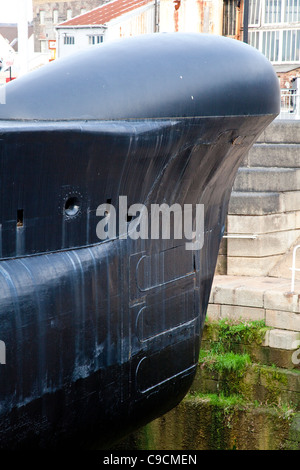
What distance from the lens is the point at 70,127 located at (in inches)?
164

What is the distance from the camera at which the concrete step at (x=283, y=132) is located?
35.9ft

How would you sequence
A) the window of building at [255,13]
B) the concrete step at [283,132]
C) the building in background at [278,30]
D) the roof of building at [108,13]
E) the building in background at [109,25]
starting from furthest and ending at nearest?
1. the roof of building at [108,13]
2. the building in background at [109,25]
3. the window of building at [255,13]
4. the building in background at [278,30]
5. the concrete step at [283,132]

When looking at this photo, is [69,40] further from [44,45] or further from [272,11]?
[44,45]

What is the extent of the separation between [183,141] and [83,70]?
926mm

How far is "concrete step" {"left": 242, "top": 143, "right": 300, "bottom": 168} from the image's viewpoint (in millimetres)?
10641

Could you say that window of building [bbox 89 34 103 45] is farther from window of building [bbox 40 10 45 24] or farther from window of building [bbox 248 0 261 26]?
window of building [bbox 40 10 45 24]

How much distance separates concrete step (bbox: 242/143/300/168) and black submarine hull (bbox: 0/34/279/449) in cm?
469

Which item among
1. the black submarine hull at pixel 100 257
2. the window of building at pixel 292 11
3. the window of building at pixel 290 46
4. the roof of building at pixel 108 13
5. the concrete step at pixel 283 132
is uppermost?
the roof of building at pixel 108 13

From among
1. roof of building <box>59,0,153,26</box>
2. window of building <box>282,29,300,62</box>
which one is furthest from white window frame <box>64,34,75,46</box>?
window of building <box>282,29,300,62</box>

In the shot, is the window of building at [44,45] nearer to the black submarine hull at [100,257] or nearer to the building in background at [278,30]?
the building in background at [278,30]

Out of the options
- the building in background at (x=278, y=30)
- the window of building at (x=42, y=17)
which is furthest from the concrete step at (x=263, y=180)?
the window of building at (x=42, y=17)

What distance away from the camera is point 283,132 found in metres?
10.9

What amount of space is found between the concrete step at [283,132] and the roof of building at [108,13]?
1733 cm

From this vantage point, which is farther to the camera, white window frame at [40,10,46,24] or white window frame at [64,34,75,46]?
white window frame at [40,10,46,24]
